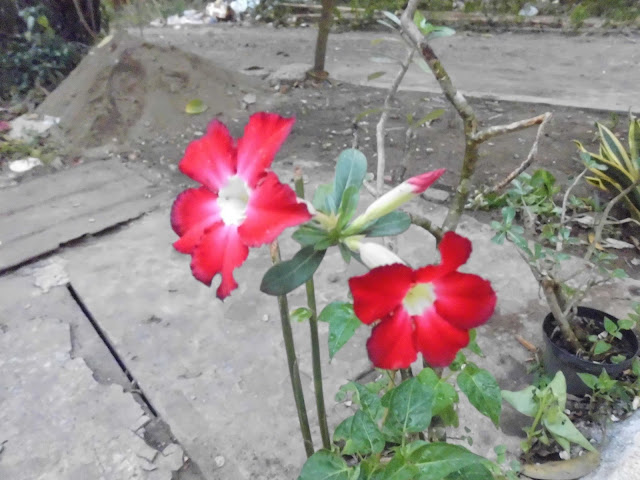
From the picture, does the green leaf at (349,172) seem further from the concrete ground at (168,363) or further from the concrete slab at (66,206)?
the concrete slab at (66,206)

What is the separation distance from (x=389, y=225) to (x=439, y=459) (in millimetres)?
409

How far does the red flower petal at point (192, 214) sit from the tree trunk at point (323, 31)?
Result: 3.68 metres

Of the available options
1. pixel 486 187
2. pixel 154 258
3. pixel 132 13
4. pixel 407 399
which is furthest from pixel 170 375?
pixel 132 13

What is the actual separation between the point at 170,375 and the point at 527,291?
51.6 inches

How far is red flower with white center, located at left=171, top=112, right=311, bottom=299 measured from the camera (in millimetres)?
593

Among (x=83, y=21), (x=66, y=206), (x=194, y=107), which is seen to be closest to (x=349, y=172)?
(x=66, y=206)

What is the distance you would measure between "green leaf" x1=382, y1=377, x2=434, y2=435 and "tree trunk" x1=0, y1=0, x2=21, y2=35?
4.82 metres

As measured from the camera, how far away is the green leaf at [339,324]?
1.01 meters

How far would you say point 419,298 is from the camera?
2.15 feet

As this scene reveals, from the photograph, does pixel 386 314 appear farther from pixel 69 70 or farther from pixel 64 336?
pixel 69 70

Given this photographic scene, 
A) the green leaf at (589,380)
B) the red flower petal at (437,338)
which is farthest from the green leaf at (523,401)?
the red flower petal at (437,338)

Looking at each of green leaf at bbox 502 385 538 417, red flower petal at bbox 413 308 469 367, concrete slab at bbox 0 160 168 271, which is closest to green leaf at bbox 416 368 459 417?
green leaf at bbox 502 385 538 417

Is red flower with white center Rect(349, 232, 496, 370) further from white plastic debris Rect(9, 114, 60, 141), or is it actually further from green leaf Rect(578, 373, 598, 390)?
white plastic debris Rect(9, 114, 60, 141)

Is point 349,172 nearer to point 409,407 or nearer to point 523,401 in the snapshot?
point 409,407
